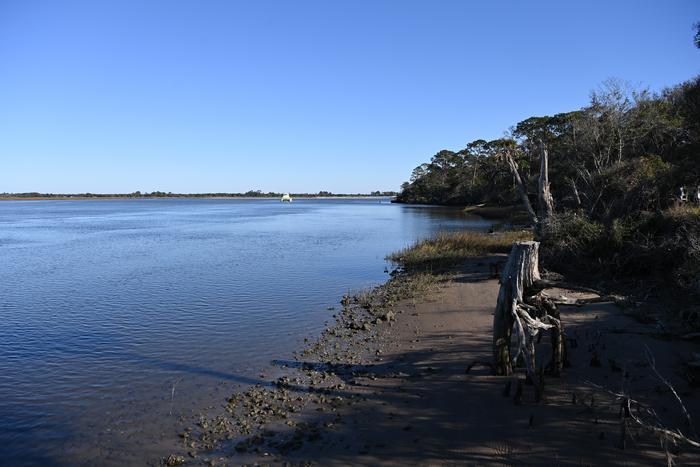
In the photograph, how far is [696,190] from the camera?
17.5 metres

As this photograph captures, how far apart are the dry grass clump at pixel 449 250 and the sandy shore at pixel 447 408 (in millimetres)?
10135

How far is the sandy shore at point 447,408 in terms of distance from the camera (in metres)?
5.72

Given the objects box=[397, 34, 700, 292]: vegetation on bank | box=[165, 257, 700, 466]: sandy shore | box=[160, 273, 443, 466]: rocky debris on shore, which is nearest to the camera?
box=[165, 257, 700, 466]: sandy shore

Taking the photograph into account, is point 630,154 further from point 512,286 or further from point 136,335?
point 136,335

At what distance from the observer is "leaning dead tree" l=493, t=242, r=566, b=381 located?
7359 millimetres

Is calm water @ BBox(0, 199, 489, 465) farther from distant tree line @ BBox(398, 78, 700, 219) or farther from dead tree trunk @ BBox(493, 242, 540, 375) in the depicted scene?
distant tree line @ BBox(398, 78, 700, 219)

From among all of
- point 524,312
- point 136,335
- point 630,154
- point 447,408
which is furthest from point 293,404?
point 630,154

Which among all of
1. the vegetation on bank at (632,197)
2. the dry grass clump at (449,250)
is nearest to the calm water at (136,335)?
the dry grass clump at (449,250)

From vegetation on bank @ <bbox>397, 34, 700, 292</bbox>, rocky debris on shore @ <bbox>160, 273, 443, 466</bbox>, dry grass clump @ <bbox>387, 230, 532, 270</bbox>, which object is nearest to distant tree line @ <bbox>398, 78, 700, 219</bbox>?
vegetation on bank @ <bbox>397, 34, 700, 292</bbox>

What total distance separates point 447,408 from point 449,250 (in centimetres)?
1621

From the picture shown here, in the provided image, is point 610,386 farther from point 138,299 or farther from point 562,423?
point 138,299

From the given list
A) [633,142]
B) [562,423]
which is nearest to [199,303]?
[562,423]

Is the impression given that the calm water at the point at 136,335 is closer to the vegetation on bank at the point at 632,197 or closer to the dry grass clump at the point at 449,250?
the dry grass clump at the point at 449,250

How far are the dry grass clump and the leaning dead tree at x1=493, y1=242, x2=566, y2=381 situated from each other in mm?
11673
